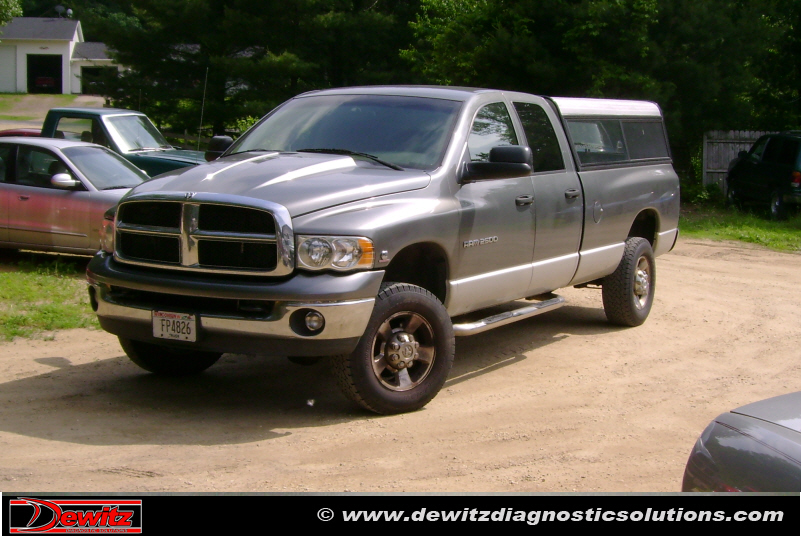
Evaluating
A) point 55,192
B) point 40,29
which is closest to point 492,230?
point 55,192

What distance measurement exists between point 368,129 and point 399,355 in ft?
5.76

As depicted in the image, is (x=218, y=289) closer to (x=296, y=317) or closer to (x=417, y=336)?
(x=296, y=317)

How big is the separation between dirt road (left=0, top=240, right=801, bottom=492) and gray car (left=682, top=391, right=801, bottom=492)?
141 centimetres

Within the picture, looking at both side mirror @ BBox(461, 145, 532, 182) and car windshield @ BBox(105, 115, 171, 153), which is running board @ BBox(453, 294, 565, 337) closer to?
side mirror @ BBox(461, 145, 532, 182)

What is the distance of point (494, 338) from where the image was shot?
8.48 metres

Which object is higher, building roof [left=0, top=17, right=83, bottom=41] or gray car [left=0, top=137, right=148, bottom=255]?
building roof [left=0, top=17, right=83, bottom=41]

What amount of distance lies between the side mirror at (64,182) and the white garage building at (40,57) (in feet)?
170

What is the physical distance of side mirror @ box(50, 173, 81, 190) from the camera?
419 inches

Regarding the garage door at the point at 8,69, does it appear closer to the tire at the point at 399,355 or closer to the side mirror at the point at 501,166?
the side mirror at the point at 501,166

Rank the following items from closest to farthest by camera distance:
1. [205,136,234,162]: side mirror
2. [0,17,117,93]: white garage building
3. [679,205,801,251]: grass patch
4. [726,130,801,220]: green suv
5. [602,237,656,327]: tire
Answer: [205,136,234,162]: side mirror, [602,237,656,327]: tire, [679,205,801,251]: grass patch, [726,130,801,220]: green suv, [0,17,117,93]: white garage building

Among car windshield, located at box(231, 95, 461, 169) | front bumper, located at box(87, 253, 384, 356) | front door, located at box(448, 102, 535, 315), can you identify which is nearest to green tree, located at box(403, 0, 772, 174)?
front door, located at box(448, 102, 535, 315)

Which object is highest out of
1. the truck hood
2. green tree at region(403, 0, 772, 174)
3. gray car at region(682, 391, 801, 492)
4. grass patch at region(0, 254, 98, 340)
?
green tree at region(403, 0, 772, 174)

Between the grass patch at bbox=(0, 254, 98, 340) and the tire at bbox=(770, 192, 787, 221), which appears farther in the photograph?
the tire at bbox=(770, 192, 787, 221)
